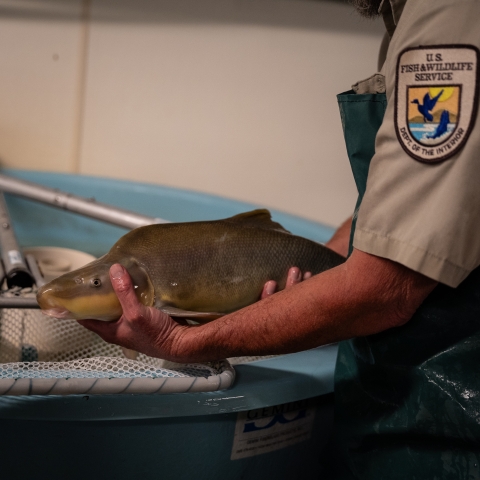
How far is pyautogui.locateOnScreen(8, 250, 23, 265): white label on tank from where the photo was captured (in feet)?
3.78

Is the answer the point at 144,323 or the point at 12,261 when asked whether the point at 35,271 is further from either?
the point at 144,323

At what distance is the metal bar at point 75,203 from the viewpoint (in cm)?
131

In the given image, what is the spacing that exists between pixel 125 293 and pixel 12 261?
489 millimetres

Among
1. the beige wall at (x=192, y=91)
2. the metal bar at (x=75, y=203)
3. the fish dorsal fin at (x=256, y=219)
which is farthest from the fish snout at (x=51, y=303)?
the beige wall at (x=192, y=91)

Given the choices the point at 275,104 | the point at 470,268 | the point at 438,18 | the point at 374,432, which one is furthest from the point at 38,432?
the point at 275,104

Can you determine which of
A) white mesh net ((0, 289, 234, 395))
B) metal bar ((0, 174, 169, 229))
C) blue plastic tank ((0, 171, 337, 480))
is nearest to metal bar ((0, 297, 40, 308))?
white mesh net ((0, 289, 234, 395))

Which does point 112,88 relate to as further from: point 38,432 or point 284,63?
point 38,432

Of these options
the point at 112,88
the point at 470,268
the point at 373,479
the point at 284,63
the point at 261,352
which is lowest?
the point at 373,479

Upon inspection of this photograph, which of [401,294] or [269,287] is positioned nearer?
[401,294]

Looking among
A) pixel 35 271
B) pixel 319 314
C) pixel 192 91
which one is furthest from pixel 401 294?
pixel 192 91

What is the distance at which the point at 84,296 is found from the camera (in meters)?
0.77

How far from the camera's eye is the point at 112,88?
76.7 inches

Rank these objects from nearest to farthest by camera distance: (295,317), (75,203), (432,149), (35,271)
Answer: (432,149) → (295,317) → (35,271) → (75,203)

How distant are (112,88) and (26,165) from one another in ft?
1.28
